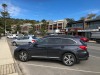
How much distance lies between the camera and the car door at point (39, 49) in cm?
1108

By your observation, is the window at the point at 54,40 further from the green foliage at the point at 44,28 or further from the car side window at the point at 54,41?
the green foliage at the point at 44,28

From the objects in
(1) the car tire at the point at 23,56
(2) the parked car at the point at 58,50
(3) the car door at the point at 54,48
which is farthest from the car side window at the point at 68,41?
(1) the car tire at the point at 23,56

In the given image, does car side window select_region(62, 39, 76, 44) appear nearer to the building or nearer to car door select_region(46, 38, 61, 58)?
car door select_region(46, 38, 61, 58)

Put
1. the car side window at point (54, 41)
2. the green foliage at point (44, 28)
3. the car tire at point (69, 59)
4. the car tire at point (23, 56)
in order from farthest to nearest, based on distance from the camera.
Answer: the green foliage at point (44, 28) < the car tire at point (23, 56) < the car side window at point (54, 41) < the car tire at point (69, 59)

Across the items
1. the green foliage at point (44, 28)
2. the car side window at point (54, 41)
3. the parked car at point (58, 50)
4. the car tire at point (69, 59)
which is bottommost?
the car tire at point (69, 59)

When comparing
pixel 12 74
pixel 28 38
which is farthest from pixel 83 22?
pixel 12 74

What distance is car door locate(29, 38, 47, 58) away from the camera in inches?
436

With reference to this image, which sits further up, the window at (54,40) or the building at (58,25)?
the building at (58,25)

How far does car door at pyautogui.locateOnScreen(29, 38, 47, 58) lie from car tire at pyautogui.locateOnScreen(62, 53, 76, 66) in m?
1.29

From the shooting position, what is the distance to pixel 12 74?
7.81m

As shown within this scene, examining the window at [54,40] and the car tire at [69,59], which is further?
the window at [54,40]

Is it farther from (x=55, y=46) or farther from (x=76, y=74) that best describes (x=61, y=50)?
(x=76, y=74)

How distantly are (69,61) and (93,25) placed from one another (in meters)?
53.0

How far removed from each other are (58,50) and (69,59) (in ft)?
2.73
